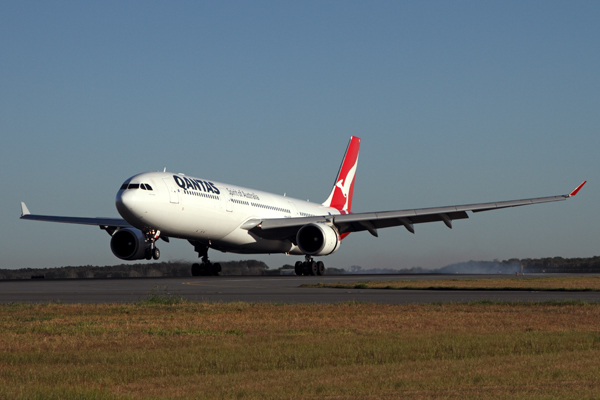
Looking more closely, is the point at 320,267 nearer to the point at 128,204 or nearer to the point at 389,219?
the point at 389,219

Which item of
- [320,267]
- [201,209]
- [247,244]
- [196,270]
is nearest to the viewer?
[201,209]

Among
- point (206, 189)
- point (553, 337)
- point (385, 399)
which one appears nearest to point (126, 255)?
point (206, 189)

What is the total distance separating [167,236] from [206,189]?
123 inches

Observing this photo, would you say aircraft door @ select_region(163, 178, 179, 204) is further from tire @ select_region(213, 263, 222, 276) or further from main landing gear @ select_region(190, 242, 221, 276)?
tire @ select_region(213, 263, 222, 276)

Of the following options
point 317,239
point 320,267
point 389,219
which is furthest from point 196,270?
point 389,219

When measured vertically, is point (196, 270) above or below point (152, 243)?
below

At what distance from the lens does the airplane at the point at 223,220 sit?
33.3 metres

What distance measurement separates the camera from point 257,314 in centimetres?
1462

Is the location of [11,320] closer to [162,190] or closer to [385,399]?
[385,399]

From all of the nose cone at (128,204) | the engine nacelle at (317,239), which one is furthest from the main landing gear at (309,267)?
the nose cone at (128,204)

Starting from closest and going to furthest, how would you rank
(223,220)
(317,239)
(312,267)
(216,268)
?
(223,220), (317,239), (312,267), (216,268)

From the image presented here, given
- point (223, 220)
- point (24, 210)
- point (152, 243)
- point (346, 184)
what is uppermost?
point (346, 184)

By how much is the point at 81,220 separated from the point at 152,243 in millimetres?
8971

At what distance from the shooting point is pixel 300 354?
939cm
